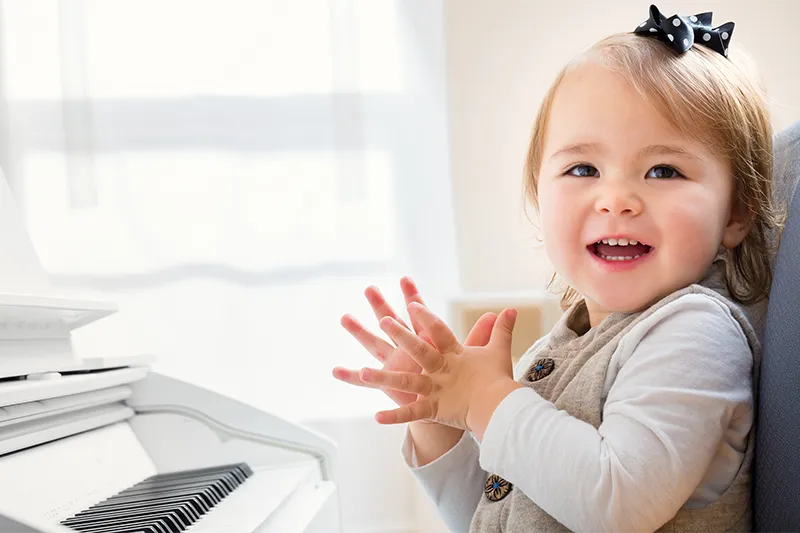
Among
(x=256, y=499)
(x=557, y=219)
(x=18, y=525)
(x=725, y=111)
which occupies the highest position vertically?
(x=725, y=111)

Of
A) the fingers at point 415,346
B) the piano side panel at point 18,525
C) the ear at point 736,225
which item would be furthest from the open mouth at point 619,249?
the piano side panel at point 18,525

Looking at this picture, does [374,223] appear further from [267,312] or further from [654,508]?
[654,508]

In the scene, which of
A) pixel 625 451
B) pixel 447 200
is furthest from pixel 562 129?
pixel 447 200

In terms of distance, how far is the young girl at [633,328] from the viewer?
78cm

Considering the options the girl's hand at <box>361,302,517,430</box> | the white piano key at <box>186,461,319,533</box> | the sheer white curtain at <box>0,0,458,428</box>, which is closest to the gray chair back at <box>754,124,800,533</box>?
the girl's hand at <box>361,302,517,430</box>

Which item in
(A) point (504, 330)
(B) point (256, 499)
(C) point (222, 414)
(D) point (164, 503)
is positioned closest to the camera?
(A) point (504, 330)

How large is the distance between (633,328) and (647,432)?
13 cm

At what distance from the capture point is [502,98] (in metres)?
2.80

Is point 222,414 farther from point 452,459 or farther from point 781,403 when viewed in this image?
point 781,403

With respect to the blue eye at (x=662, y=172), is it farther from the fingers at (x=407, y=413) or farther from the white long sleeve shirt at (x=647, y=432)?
the fingers at (x=407, y=413)

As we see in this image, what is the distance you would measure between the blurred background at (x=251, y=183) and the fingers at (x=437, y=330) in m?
1.90

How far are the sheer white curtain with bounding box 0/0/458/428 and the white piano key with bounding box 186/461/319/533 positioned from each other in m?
1.44

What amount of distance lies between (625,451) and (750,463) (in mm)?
175

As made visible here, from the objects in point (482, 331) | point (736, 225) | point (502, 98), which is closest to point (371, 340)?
point (482, 331)
